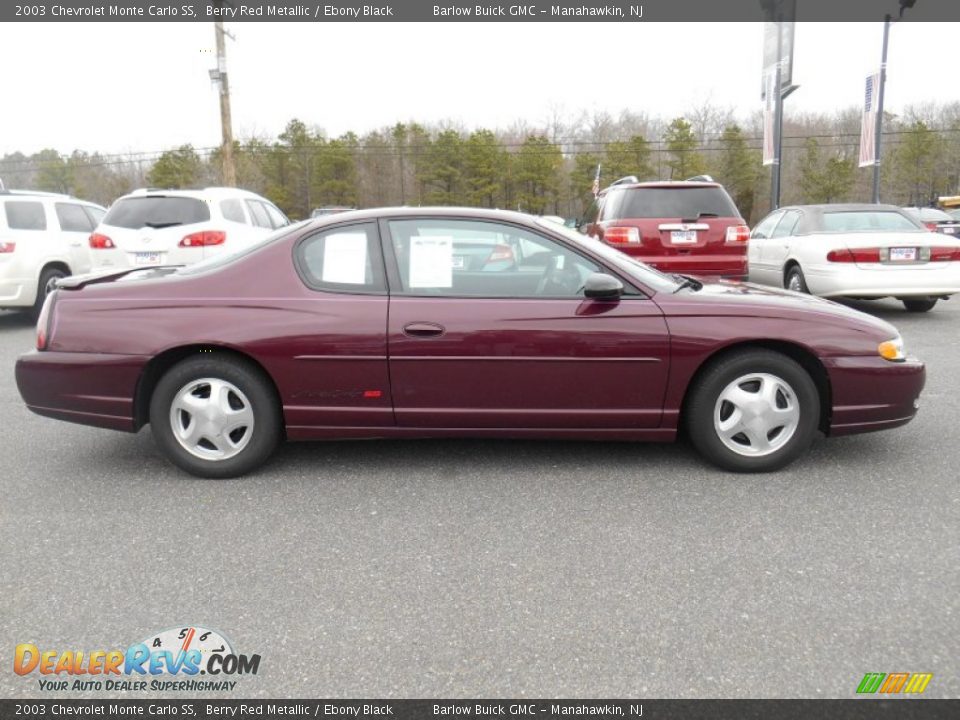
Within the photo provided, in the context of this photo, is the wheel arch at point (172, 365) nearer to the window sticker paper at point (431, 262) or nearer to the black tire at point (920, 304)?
the window sticker paper at point (431, 262)

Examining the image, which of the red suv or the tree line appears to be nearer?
the red suv

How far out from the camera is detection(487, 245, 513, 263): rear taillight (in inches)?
152

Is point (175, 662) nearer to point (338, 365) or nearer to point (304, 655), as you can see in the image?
point (304, 655)

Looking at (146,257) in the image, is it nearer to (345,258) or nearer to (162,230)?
(162,230)

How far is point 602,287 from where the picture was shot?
365 centimetres

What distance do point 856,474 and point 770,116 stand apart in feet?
55.5

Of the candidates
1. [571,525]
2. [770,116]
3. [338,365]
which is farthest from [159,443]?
[770,116]

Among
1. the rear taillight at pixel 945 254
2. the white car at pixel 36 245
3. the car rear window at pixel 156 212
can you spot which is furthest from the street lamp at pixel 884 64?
the white car at pixel 36 245

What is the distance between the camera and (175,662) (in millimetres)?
2279

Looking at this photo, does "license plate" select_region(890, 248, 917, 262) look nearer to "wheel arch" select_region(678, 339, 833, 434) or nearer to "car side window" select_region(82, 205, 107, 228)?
"wheel arch" select_region(678, 339, 833, 434)

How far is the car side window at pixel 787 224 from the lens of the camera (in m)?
9.63

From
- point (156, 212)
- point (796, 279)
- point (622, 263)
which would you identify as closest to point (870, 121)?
point (796, 279)

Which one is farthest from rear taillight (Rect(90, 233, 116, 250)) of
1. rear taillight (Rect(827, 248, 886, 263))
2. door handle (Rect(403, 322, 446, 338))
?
rear taillight (Rect(827, 248, 886, 263))

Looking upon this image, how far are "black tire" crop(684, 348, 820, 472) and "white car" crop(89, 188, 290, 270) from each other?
6.97 meters
